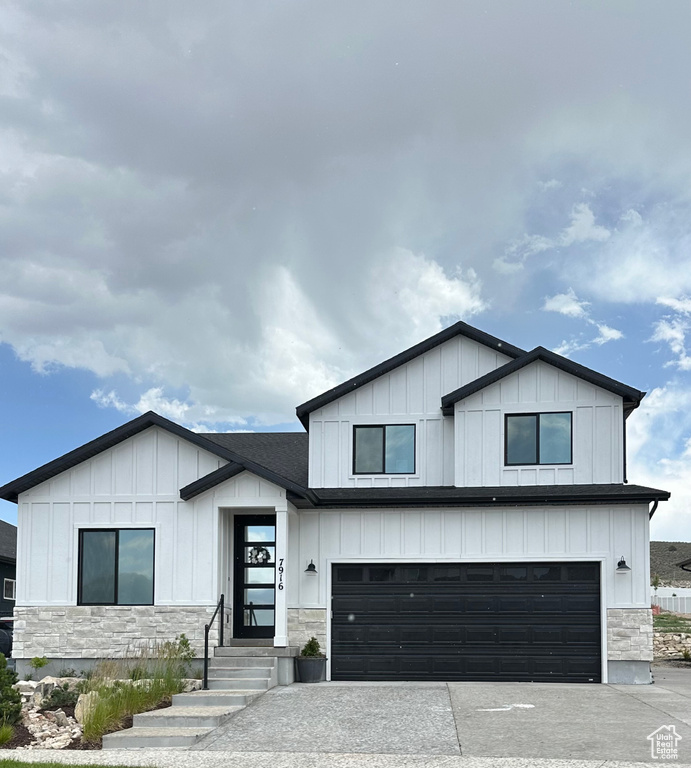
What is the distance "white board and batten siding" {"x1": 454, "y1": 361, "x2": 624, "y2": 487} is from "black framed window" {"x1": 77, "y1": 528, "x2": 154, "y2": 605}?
6.31m

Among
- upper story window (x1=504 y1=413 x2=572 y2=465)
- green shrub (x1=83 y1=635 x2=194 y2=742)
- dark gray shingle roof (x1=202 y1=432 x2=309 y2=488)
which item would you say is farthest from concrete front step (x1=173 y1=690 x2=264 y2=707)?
upper story window (x1=504 y1=413 x2=572 y2=465)

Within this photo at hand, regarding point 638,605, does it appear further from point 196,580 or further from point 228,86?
point 228,86

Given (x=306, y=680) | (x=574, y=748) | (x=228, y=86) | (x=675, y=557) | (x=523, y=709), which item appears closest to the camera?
(x=574, y=748)

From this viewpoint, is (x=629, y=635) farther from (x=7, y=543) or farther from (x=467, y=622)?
(x=7, y=543)

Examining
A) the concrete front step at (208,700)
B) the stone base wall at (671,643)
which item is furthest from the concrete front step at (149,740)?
the stone base wall at (671,643)

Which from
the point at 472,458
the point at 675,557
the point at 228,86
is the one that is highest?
the point at 228,86

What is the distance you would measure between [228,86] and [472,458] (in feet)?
29.1

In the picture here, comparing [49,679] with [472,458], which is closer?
[49,679]

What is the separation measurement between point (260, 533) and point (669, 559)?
180 ft

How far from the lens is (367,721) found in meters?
12.7

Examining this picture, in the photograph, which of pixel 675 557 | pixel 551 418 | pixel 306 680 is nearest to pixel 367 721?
pixel 306 680

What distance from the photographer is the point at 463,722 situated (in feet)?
41.1

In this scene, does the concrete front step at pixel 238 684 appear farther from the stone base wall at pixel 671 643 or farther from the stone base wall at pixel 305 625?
the stone base wall at pixel 671 643

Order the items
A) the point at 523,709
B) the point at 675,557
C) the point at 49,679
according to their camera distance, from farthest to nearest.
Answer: the point at 675,557, the point at 49,679, the point at 523,709
